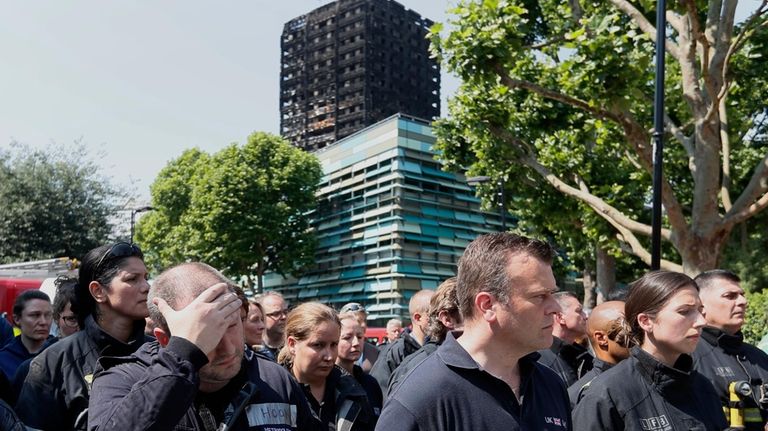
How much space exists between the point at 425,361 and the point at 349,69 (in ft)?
264

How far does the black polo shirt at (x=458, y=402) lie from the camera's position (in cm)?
244

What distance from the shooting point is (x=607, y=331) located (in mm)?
4984

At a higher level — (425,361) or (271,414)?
(425,361)

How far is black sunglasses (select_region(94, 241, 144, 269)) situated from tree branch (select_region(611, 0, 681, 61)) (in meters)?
9.42

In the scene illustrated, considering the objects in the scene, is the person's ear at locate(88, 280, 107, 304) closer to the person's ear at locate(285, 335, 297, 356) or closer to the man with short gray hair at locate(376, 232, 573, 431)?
the person's ear at locate(285, 335, 297, 356)

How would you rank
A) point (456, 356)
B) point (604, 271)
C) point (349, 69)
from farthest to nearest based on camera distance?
point (349, 69) < point (604, 271) < point (456, 356)

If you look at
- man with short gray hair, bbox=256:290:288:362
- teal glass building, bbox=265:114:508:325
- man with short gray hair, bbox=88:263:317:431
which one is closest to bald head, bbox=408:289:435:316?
man with short gray hair, bbox=256:290:288:362

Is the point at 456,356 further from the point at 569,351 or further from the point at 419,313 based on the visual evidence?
the point at 419,313

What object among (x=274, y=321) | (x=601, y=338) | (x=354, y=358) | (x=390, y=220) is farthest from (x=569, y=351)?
(x=390, y=220)

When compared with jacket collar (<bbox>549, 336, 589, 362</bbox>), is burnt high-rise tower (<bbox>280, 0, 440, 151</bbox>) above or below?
above

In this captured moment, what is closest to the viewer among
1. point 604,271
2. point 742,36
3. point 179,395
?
point 179,395

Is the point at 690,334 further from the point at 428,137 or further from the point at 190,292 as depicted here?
the point at 428,137

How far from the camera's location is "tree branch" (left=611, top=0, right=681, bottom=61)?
11570mm

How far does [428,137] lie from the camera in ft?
141
